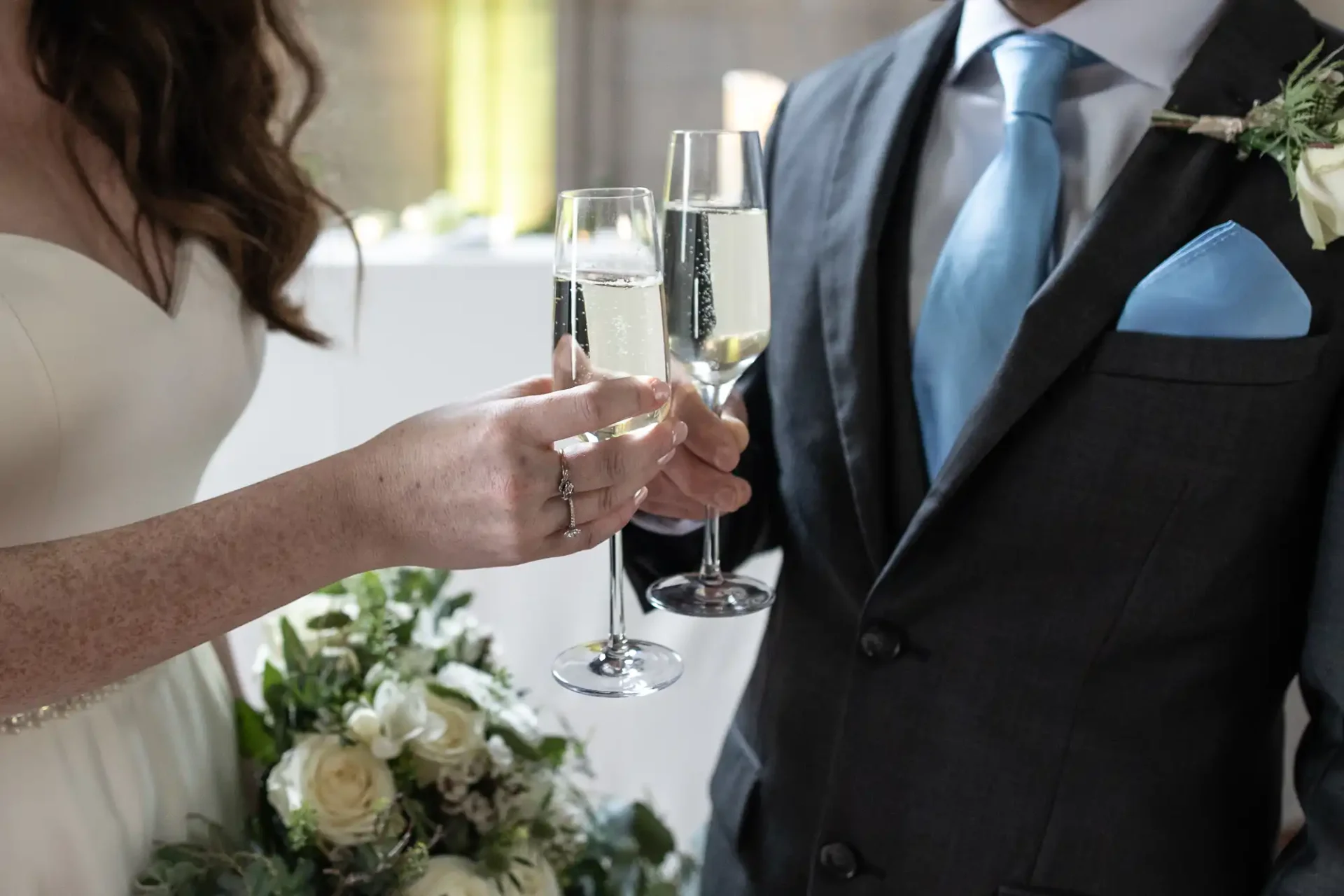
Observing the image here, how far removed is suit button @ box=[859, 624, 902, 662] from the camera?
115 cm

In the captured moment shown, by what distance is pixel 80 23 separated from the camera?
4.10ft

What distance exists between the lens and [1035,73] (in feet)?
3.77

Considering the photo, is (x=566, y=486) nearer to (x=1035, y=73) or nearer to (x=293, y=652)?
(x=293, y=652)

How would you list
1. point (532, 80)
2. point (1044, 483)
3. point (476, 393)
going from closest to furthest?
point (1044, 483)
point (476, 393)
point (532, 80)

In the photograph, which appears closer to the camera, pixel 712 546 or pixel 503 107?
pixel 712 546

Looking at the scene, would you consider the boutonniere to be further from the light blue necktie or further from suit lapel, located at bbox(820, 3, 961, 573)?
suit lapel, located at bbox(820, 3, 961, 573)

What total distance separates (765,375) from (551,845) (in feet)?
1.87

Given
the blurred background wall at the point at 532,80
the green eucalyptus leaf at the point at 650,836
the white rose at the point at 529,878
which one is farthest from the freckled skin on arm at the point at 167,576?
the blurred background wall at the point at 532,80

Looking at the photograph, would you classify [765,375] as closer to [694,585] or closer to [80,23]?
[694,585]

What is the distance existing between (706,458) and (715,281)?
183 millimetres

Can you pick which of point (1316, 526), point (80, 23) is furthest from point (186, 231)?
point (1316, 526)

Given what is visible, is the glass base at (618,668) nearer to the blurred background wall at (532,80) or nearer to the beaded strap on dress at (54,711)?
the beaded strap on dress at (54,711)

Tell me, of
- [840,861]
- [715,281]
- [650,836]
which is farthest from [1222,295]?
[650,836]

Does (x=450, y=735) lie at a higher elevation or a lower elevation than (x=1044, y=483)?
lower
